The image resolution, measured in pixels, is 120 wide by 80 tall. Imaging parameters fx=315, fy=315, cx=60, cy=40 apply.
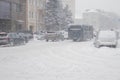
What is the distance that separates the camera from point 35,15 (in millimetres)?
75250

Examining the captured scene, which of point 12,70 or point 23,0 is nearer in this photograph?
point 12,70

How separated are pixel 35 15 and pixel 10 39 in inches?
1650

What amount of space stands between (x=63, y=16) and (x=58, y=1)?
15.6 ft

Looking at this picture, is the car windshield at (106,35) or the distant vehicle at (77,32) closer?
the car windshield at (106,35)

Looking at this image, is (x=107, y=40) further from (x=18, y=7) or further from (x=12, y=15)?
(x=18, y=7)

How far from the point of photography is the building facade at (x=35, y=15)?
70.8 m

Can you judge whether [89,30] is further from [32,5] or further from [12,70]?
[12,70]

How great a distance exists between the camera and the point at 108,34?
30203mm

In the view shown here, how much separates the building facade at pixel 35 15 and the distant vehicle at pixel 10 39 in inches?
1339

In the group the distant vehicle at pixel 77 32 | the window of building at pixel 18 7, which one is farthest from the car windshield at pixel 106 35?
the window of building at pixel 18 7

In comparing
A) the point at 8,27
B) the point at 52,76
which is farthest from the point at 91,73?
the point at 8,27

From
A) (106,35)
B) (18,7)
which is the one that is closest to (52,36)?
(106,35)

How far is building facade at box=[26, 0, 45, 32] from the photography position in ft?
232

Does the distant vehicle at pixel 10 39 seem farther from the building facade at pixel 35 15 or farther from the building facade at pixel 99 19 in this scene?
the building facade at pixel 99 19
